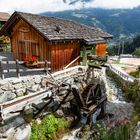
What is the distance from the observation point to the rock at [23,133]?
11.9 metres

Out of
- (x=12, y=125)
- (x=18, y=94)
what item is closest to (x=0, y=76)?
(x=18, y=94)

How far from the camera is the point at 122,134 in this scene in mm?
9055

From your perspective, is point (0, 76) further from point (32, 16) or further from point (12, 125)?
point (32, 16)

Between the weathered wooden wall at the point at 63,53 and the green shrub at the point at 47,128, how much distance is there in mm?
3988

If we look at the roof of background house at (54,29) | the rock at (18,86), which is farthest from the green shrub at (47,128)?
the roof of background house at (54,29)

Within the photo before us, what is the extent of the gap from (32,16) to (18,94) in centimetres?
635

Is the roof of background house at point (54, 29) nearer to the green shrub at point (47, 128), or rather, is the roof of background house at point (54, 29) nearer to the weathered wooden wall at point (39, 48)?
the weathered wooden wall at point (39, 48)

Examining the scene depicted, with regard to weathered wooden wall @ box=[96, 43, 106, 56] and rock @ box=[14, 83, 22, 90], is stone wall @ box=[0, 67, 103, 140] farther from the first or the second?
weathered wooden wall @ box=[96, 43, 106, 56]

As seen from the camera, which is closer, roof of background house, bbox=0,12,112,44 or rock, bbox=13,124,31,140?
rock, bbox=13,124,31,140

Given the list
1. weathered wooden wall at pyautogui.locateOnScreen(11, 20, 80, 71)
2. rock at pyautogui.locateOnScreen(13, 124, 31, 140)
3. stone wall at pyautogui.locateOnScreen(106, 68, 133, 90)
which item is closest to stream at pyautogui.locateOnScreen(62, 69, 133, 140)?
stone wall at pyautogui.locateOnScreen(106, 68, 133, 90)

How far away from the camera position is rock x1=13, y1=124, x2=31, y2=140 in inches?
469

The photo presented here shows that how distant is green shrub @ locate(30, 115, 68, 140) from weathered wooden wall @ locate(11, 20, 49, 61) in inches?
181

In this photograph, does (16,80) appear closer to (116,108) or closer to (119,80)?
(116,108)

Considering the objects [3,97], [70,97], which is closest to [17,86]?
[3,97]
